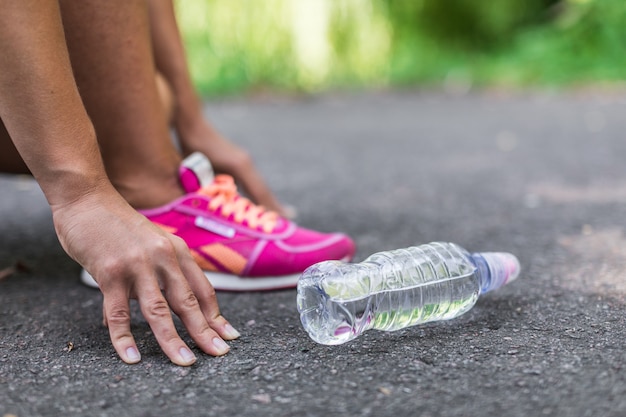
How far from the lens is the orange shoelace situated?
1.45 metres

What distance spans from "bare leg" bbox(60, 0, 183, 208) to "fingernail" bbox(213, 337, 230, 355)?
0.43m

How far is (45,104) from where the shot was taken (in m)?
1.10

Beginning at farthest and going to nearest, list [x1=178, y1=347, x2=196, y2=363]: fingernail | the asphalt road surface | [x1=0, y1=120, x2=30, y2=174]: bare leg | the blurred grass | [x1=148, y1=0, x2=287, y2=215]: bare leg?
the blurred grass < [x1=148, y1=0, x2=287, y2=215]: bare leg < [x1=0, y1=120, x2=30, y2=174]: bare leg < [x1=178, y1=347, x2=196, y2=363]: fingernail < the asphalt road surface

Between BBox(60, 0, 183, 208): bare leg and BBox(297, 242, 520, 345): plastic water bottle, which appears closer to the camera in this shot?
BBox(297, 242, 520, 345): plastic water bottle

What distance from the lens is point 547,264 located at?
155 centimetres

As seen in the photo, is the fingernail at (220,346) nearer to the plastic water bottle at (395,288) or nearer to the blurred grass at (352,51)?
the plastic water bottle at (395,288)

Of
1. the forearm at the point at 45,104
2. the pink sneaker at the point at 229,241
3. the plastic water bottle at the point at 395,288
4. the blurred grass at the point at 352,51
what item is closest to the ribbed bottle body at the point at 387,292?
the plastic water bottle at the point at 395,288

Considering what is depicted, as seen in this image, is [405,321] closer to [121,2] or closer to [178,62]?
[121,2]

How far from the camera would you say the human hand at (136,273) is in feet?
3.52

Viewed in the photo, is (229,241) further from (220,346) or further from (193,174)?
(220,346)

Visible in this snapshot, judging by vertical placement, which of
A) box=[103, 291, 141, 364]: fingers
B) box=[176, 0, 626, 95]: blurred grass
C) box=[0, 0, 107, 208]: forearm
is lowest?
box=[176, 0, 626, 95]: blurred grass

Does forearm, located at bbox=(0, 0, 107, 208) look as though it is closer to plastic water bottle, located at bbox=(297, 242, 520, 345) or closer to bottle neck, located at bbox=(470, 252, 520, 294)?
plastic water bottle, located at bbox=(297, 242, 520, 345)

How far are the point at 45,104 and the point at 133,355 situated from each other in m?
0.38

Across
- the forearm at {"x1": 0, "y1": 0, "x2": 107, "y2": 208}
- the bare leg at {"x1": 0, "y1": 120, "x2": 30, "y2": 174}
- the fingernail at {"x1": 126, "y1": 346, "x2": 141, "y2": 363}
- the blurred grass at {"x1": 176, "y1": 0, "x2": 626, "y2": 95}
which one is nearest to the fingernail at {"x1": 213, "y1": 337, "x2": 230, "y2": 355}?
the fingernail at {"x1": 126, "y1": 346, "x2": 141, "y2": 363}
